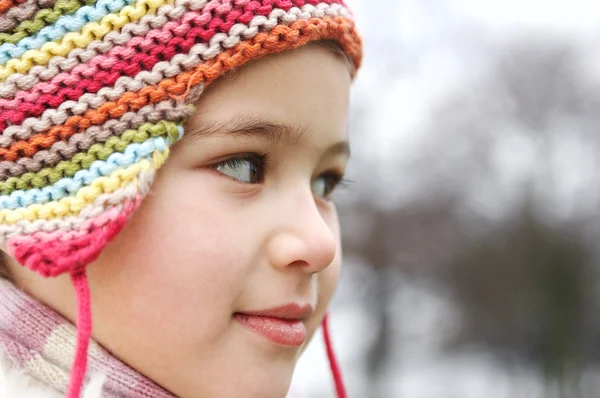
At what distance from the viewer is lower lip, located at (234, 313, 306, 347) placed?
3.65 ft

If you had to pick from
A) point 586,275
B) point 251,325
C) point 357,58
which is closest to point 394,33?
point 586,275

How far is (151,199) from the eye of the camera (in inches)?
42.0

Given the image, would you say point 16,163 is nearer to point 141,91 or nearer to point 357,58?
point 141,91

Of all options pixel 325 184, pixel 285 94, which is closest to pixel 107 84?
pixel 285 94

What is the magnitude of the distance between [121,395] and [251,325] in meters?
0.23

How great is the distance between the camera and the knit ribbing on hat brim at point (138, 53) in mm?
1052

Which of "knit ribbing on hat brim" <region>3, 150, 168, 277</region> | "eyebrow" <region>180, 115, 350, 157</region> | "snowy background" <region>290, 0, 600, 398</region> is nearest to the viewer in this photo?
"knit ribbing on hat brim" <region>3, 150, 168, 277</region>

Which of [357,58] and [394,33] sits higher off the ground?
[357,58]

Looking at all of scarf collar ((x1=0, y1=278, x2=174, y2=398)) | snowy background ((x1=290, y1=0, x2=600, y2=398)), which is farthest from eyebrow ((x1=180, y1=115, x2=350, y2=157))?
snowy background ((x1=290, y1=0, x2=600, y2=398))

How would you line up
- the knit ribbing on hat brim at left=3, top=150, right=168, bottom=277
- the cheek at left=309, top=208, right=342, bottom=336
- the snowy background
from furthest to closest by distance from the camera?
the snowy background, the cheek at left=309, top=208, right=342, bottom=336, the knit ribbing on hat brim at left=3, top=150, right=168, bottom=277

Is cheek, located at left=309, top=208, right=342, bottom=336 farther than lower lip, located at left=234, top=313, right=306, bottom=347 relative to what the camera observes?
Yes

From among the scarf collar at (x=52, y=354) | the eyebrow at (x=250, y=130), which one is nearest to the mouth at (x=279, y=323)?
the scarf collar at (x=52, y=354)

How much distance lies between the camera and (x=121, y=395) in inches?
42.3

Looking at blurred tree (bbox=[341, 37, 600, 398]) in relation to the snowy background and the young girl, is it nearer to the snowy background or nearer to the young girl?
the snowy background
